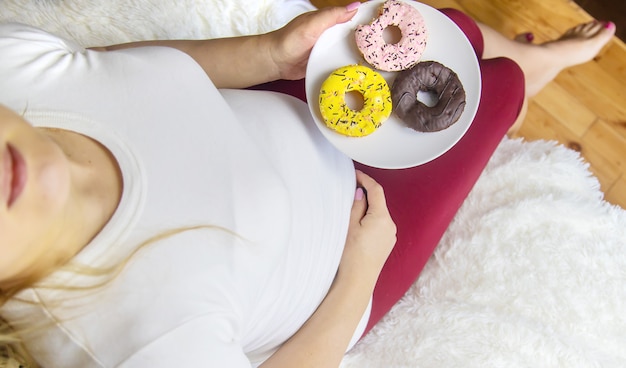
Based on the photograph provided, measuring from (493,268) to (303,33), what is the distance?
1.67 feet

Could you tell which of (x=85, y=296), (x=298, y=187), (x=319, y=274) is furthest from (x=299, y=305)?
(x=85, y=296)

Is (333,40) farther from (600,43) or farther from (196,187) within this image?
(600,43)

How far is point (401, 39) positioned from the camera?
83cm

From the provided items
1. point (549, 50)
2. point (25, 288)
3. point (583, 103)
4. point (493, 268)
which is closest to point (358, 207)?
point (493, 268)

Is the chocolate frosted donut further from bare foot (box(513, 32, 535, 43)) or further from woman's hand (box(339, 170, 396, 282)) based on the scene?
bare foot (box(513, 32, 535, 43))

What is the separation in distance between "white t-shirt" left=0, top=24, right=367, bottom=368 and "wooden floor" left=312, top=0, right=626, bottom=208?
0.83 metres

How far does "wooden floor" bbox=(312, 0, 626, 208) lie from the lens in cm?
124

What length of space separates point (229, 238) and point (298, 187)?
147 mm

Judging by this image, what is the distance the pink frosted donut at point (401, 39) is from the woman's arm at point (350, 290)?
20cm

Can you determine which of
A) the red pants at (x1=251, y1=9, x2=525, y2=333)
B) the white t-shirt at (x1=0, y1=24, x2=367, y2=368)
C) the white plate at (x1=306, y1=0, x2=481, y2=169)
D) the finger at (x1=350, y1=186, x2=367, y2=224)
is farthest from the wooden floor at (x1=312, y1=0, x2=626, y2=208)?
the white t-shirt at (x1=0, y1=24, x2=367, y2=368)

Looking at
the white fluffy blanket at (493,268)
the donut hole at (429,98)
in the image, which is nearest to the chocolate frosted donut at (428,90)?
the donut hole at (429,98)

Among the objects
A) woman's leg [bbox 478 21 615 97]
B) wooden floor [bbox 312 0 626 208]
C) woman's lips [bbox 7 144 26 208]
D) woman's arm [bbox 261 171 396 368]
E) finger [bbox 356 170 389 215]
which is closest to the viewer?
woman's lips [bbox 7 144 26 208]

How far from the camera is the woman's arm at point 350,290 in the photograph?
0.72 m

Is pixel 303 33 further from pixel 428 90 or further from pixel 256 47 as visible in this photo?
pixel 428 90
